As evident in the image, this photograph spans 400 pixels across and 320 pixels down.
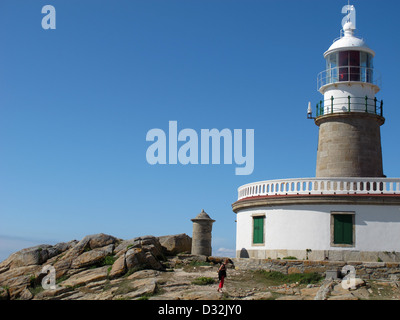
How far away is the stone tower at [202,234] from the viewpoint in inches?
1171

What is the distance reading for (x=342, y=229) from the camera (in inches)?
1032

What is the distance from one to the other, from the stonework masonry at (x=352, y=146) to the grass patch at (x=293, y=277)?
24.2ft

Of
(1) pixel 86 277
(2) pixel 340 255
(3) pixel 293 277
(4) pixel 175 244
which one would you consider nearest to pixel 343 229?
(2) pixel 340 255

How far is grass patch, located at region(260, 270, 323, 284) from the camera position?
2433cm

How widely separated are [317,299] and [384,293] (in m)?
3.04

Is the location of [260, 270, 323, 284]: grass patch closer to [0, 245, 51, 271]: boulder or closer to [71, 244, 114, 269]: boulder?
[71, 244, 114, 269]: boulder

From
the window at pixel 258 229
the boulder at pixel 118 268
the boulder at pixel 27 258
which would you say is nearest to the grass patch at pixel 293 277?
the window at pixel 258 229

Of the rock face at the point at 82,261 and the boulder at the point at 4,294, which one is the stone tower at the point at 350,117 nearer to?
the rock face at the point at 82,261

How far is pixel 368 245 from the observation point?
85.0 feet

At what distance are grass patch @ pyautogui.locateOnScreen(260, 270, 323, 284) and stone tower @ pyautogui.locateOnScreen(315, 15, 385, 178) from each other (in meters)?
7.40

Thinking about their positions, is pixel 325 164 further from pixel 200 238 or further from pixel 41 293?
pixel 41 293

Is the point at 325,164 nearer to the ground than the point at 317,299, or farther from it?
farther from it

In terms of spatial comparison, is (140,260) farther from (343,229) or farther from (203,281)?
(343,229)

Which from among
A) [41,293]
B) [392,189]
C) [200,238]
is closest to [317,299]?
[392,189]
